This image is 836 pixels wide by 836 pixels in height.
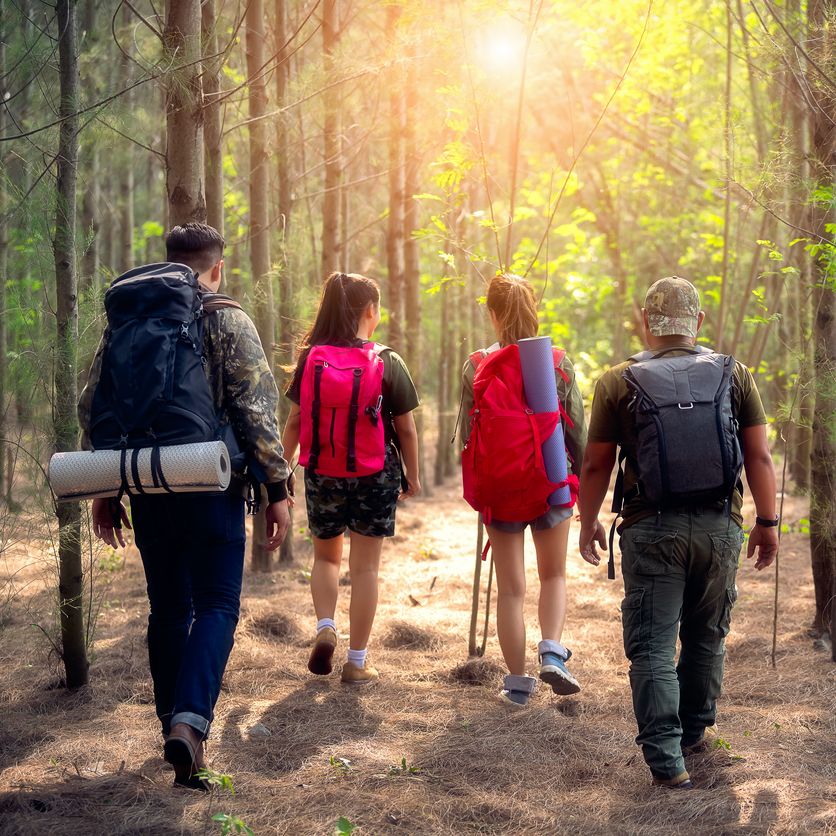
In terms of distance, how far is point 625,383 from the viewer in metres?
3.64

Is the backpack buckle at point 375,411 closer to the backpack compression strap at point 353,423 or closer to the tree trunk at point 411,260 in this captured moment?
the backpack compression strap at point 353,423

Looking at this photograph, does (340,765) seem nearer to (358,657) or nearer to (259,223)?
(358,657)

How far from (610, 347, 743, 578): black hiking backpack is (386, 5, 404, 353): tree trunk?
5.64 m

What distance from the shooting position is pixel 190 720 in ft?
10.4

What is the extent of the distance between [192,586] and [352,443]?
1446 millimetres

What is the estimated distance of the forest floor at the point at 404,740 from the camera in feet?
10.5

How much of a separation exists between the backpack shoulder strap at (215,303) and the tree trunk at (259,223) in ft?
11.7

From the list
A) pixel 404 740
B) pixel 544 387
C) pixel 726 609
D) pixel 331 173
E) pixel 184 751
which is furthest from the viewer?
pixel 331 173

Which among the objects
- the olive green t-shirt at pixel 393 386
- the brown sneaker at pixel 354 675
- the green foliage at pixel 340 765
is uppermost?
the olive green t-shirt at pixel 393 386

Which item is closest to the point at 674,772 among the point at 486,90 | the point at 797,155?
the point at 797,155

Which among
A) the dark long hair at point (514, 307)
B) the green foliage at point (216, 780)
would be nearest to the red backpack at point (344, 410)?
the dark long hair at point (514, 307)

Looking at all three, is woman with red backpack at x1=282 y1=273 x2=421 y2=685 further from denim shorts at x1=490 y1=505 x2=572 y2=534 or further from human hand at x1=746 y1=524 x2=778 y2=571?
human hand at x1=746 y1=524 x2=778 y2=571

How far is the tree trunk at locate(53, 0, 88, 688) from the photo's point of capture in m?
4.33

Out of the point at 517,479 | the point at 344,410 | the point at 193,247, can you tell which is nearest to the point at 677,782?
the point at 517,479
